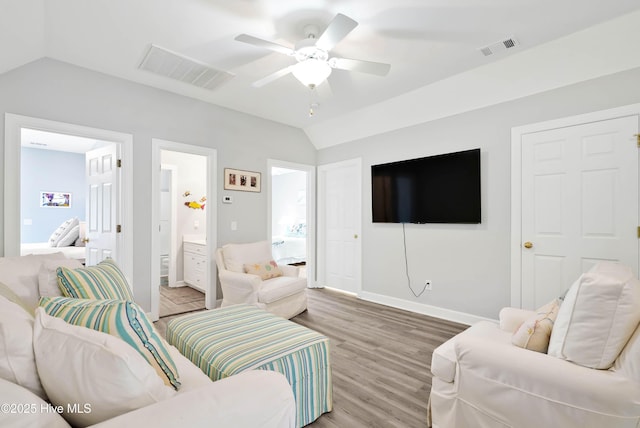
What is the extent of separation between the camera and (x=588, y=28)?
233 centimetres

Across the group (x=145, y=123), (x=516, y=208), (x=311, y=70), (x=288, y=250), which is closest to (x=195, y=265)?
(x=145, y=123)

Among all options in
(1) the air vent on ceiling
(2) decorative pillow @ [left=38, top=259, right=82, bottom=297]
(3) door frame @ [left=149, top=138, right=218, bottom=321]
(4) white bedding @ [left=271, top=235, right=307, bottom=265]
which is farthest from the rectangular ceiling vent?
(4) white bedding @ [left=271, top=235, right=307, bottom=265]

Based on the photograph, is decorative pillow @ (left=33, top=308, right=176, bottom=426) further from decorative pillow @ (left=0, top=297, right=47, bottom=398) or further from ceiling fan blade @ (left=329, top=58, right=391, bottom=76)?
ceiling fan blade @ (left=329, top=58, right=391, bottom=76)

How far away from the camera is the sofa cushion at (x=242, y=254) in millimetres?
3697

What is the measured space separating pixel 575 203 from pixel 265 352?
2.98m

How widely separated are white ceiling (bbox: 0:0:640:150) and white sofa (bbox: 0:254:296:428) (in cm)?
215

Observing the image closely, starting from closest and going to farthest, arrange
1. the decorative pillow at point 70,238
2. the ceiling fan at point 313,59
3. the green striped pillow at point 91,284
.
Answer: the green striped pillow at point 91,284
the ceiling fan at point 313,59
the decorative pillow at point 70,238

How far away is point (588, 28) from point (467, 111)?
1218mm

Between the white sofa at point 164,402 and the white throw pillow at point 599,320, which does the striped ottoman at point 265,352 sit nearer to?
the white sofa at point 164,402

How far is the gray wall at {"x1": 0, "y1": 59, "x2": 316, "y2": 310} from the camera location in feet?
9.08

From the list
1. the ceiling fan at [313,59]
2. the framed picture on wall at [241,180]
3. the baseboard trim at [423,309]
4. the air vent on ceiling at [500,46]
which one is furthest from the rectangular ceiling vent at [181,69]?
the baseboard trim at [423,309]

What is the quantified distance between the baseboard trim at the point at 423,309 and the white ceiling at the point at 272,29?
2.65 m

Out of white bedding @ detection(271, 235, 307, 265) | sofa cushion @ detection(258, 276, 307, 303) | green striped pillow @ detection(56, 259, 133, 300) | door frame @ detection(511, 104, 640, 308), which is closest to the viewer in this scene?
green striped pillow @ detection(56, 259, 133, 300)

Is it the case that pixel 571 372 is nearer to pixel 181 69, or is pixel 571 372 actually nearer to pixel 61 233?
pixel 181 69
